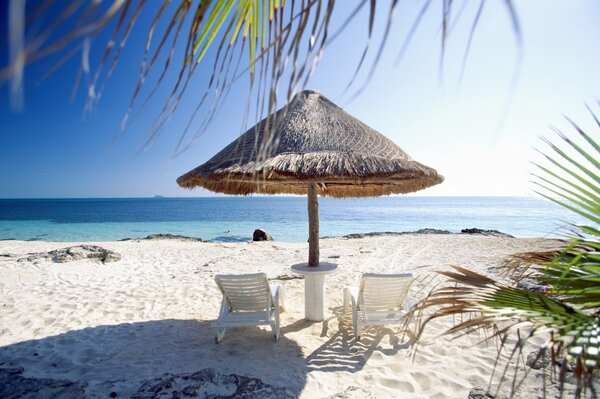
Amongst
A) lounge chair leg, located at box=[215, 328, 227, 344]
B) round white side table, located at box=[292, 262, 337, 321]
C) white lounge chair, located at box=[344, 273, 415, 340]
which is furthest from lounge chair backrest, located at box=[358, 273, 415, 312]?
lounge chair leg, located at box=[215, 328, 227, 344]

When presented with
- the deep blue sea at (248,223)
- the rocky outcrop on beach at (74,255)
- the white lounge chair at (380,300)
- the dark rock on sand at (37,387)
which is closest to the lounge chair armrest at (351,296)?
the white lounge chair at (380,300)

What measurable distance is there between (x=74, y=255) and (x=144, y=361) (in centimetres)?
649

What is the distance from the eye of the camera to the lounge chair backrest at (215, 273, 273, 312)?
3.62 meters

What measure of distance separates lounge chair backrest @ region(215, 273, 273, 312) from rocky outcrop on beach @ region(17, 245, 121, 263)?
611 cm

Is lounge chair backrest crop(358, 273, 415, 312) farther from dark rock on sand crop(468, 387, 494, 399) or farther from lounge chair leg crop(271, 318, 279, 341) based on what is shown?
dark rock on sand crop(468, 387, 494, 399)

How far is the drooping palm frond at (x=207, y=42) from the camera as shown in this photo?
0.39 meters

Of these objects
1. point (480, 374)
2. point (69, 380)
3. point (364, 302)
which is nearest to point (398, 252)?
point (364, 302)

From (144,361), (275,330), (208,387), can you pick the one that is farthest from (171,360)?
(275,330)

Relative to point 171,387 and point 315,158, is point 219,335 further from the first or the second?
point 315,158

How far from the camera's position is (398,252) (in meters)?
10.9

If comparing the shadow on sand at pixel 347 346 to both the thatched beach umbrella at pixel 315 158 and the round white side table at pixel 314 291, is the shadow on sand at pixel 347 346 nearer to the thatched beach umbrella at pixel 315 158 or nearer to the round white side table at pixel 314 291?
A: the round white side table at pixel 314 291

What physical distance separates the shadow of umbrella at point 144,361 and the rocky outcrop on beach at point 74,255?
5.10 metres

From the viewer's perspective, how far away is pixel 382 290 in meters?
3.79

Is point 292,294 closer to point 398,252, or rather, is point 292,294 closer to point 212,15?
point 212,15
